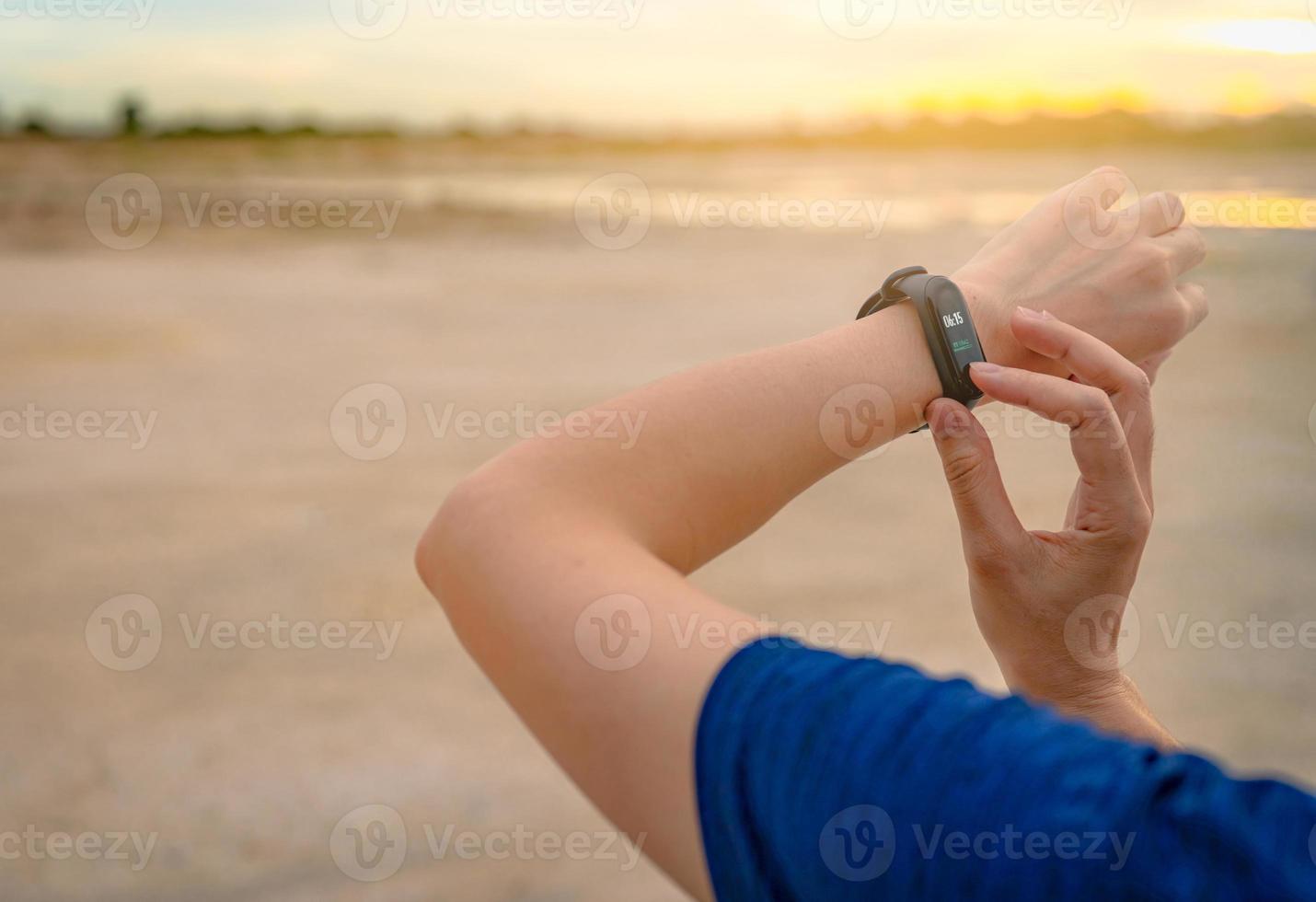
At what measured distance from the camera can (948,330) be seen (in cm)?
101

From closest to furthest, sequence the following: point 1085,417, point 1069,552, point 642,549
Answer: point 642,549 < point 1085,417 < point 1069,552

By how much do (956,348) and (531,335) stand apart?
9897 millimetres

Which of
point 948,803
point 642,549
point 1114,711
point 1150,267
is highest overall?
point 1150,267

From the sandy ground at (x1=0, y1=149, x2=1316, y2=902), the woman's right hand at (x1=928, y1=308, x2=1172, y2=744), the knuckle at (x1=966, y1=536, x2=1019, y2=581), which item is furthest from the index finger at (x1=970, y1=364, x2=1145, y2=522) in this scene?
the sandy ground at (x1=0, y1=149, x2=1316, y2=902)

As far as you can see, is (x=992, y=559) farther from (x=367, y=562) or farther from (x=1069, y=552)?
(x=367, y=562)

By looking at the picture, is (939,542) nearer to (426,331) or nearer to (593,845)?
(593,845)

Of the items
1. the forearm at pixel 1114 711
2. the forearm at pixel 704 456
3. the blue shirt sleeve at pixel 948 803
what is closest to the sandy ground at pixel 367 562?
the forearm at pixel 1114 711

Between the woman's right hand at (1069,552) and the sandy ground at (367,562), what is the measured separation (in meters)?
2.04

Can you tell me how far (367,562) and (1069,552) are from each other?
4420 millimetres

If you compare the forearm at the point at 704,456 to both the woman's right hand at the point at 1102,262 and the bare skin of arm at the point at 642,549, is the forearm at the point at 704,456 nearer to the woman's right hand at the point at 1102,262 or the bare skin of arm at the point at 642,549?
the bare skin of arm at the point at 642,549

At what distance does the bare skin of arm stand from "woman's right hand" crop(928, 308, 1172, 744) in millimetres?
110

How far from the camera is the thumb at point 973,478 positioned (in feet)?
3.17

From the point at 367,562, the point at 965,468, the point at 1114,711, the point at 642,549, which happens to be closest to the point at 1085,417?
the point at 965,468

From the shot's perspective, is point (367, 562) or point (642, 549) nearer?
point (642, 549)
